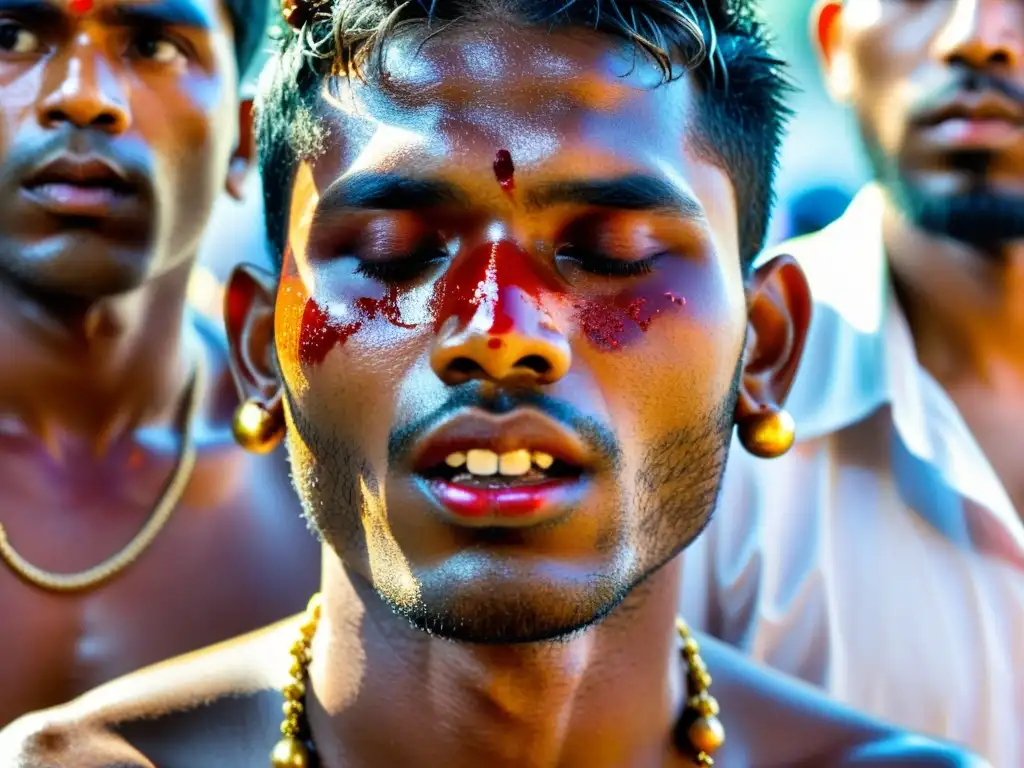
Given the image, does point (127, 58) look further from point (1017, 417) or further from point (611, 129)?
point (1017, 417)

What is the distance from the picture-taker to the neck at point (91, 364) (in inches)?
89.8

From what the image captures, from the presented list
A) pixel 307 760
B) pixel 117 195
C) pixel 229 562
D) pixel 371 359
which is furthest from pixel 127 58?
pixel 307 760

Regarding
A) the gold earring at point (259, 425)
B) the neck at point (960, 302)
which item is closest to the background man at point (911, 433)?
the neck at point (960, 302)

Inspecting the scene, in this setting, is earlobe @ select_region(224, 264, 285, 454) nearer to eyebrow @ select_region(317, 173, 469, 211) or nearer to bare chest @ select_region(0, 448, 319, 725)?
eyebrow @ select_region(317, 173, 469, 211)

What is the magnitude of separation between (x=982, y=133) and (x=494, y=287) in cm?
139

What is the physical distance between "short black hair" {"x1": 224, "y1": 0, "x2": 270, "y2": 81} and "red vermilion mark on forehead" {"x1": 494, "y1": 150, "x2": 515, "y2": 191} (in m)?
1.10

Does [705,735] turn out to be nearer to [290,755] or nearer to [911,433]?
[290,755]

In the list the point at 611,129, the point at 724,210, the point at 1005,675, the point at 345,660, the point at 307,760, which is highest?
the point at 611,129

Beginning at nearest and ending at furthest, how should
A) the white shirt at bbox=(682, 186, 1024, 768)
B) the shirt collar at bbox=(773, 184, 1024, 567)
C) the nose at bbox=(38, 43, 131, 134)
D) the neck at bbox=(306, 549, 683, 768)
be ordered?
the neck at bbox=(306, 549, 683, 768) → the nose at bbox=(38, 43, 131, 134) → the white shirt at bbox=(682, 186, 1024, 768) → the shirt collar at bbox=(773, 184, 1024, 567)

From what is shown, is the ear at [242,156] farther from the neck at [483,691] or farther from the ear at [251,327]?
the neck at [483,691]

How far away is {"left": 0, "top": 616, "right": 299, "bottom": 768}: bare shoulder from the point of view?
1.65 meters

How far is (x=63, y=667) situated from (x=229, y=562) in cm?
31

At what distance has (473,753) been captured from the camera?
1562 mm

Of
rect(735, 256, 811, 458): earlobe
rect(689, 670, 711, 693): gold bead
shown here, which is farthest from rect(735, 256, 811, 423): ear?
rect(689, 670, 711, 693): gold bead
